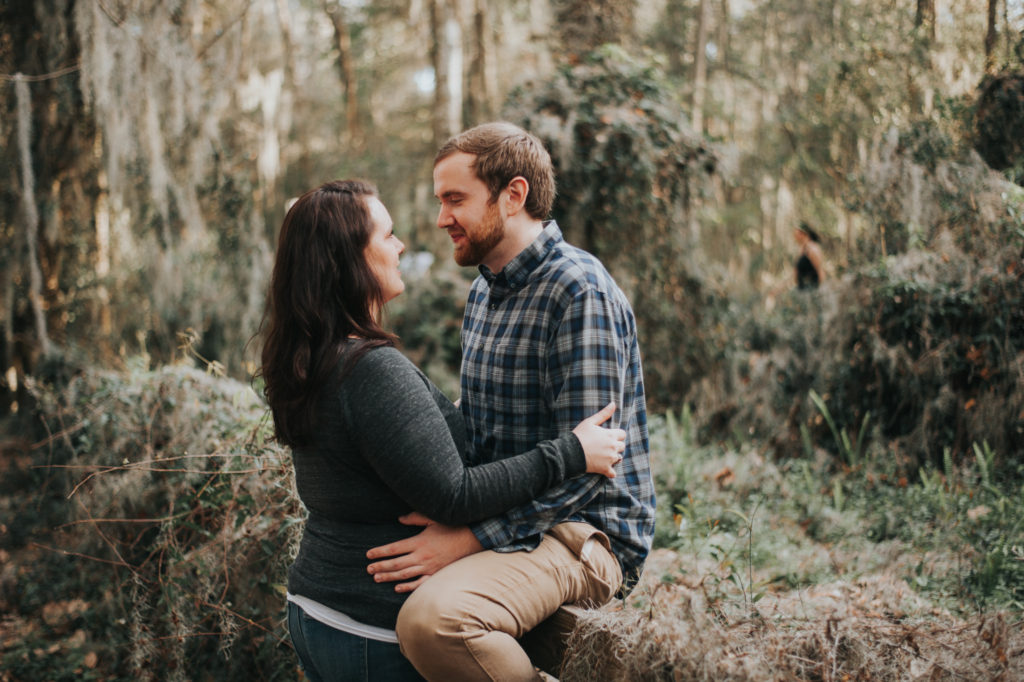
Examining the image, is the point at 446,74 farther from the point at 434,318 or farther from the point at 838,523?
the point at 838,523

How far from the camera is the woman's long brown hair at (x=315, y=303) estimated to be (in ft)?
5.51

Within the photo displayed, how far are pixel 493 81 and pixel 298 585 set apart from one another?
12335mm

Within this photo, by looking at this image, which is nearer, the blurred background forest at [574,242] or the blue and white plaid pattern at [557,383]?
the blue and white plaid pattern at [557,383]

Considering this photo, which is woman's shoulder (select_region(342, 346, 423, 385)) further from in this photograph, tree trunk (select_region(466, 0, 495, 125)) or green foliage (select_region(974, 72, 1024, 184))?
tree trunk (select_region(466, 0, 495, 125))

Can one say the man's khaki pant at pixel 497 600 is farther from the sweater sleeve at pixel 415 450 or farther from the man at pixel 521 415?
the sweater sleeve at pixel 415 450

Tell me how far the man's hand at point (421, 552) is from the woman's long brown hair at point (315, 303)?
0.33 meters

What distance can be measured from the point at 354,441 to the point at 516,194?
2.99 ft

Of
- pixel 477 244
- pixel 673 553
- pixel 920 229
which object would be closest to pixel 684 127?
pixel 920 229

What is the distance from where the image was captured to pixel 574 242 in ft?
21.3

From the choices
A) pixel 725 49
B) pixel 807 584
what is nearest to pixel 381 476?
pixel 807 584

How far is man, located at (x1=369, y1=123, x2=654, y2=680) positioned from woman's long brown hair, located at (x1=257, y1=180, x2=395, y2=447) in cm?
41

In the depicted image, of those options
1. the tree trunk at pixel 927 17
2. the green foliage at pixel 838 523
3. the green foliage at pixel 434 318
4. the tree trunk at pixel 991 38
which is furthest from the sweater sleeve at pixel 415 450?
the tree trunk at pixel 927 17

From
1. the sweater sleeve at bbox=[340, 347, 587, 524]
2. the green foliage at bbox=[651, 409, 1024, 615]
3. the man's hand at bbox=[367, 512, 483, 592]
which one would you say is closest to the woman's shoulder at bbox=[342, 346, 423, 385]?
the sweater sleeve at bbox=[340, 347, 587, 524]

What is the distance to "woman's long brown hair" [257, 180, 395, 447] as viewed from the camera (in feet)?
5.51
